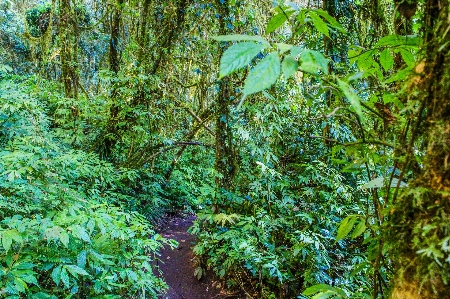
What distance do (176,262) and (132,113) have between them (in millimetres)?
2587

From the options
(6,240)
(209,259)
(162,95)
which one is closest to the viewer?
(6,240)

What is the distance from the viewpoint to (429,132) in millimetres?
621

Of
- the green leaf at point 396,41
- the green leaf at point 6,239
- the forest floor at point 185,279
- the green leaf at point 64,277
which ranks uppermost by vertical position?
the green leaf at point 396,41

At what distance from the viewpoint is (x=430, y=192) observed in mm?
590

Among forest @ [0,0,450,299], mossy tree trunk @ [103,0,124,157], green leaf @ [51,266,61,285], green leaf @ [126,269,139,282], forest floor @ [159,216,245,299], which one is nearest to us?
forest @ [0,0,450,299]

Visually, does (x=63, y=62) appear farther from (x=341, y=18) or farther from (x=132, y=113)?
(x=341, y=18)

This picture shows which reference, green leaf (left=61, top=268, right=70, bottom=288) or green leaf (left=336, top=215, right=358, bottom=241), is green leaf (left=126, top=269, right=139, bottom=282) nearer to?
green leaf (left=61, top=268, right=70, bottom=288)

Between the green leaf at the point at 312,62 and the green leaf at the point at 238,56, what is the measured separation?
0.27 ft

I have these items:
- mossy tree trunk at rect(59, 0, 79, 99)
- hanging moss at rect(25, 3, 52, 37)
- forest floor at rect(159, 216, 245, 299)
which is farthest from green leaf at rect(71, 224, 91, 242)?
hanging moss at rect(25, 3, 52, 37)

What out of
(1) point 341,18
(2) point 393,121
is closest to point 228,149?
(1) point 341,18

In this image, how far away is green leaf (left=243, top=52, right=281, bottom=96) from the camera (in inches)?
20.6

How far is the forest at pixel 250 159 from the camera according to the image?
62 centimetres

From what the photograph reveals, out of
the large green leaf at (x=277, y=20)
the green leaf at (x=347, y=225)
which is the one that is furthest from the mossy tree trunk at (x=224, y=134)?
the large green leaf at (x=277, y=20)

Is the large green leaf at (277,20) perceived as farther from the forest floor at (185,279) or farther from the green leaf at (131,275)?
the forest floor at (185,279)
